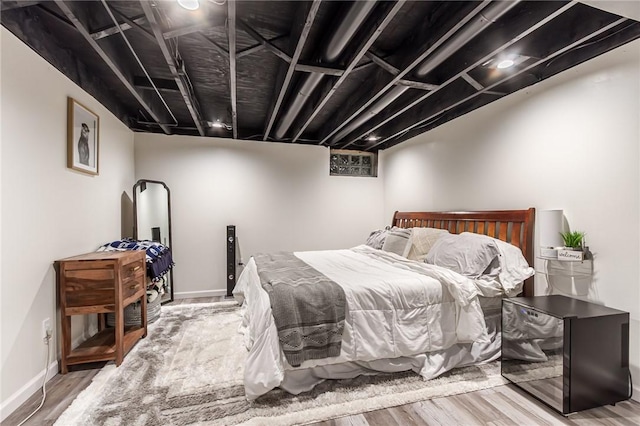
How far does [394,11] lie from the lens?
1.72 m

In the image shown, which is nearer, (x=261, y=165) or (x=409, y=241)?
(x=409, y=241)

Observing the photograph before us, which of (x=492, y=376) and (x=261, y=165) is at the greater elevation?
(x=261, y=165)

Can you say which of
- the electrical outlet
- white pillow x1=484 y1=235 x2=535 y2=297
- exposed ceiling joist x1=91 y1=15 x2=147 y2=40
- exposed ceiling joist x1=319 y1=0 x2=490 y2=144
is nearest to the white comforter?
white pillow x1=484 y1=235 x2=535 y2=297

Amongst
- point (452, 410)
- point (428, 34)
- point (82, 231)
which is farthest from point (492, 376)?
point (82, 231)

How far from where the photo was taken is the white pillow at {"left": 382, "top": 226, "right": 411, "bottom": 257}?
352 cm

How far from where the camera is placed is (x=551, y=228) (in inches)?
92.6

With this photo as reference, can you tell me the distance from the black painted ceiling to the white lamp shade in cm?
124

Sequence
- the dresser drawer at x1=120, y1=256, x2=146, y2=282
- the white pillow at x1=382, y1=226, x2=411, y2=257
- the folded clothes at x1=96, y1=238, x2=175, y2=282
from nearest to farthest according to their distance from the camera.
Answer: the dresser drawer at x1=120, y1=256, x2=146, y2=282, the folded clothes at x1=96, y1=238, x2=175, y2=282, the white pillow at x1=382, y1=226, x2=411, y2=257

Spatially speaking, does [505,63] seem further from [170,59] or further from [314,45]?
[170,59]

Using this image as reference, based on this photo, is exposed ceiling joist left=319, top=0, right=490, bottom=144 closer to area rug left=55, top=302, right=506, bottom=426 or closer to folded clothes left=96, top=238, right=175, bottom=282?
area rug left=55, top=302, right=506, bottom=426

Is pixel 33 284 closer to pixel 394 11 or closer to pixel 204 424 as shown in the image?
pixel 204 424

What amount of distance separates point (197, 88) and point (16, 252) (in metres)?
2.27

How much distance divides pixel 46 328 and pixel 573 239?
413 cm

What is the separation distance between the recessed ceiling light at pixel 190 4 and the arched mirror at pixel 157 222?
2554 millimetres
